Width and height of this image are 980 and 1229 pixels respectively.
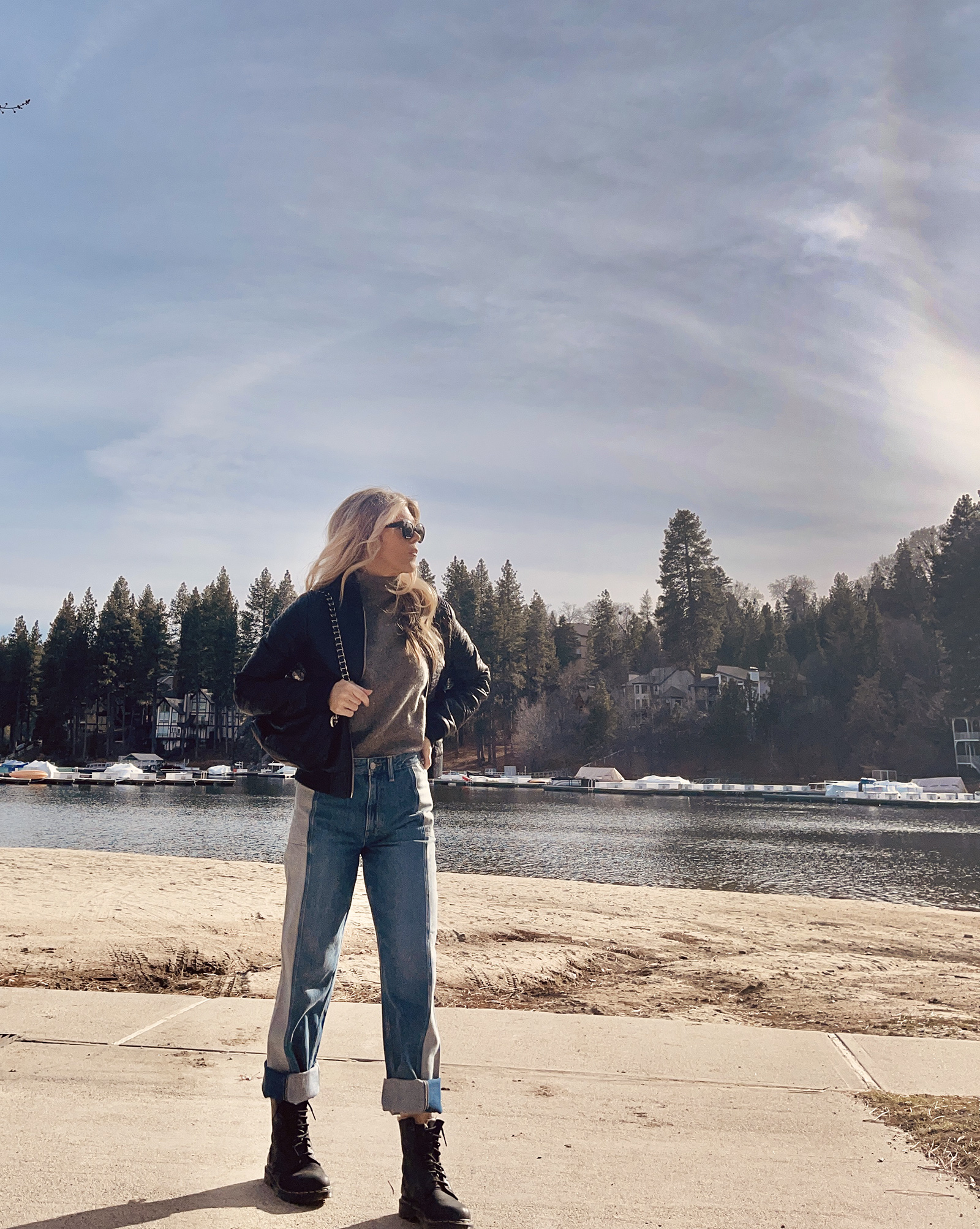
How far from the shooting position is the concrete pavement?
2.33 m

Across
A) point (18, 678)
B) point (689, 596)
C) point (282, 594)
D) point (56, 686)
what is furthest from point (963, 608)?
point (18, 678)

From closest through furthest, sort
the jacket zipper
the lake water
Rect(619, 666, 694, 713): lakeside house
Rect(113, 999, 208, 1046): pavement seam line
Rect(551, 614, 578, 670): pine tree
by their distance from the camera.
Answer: the jacket zipper
Rect(113, 999, 208, 1046): pavement seam line
the lake water
Rect(619, 666, 694, 713): lakeside house
Rect(551, 614, 578, 670): pine tree

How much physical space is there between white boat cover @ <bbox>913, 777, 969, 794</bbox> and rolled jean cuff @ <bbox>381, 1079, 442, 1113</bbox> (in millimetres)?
67649

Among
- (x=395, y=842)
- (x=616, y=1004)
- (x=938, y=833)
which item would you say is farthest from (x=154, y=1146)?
(x=938, y=833)

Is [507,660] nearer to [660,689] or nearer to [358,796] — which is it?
[660,689]

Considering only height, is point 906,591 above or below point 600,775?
above

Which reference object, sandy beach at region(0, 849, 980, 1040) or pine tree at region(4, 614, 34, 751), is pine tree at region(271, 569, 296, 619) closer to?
pine tree at region(4, 614, 34, 751)

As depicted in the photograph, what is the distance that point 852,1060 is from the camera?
3.63 m

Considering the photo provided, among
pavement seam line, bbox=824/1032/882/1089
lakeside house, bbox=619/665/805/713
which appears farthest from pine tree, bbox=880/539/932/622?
pavement seam line, bbox=824/1032/882/1089

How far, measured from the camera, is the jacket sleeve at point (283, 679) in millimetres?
2764

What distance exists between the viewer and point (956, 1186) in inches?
97.7

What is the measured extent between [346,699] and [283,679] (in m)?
0.24

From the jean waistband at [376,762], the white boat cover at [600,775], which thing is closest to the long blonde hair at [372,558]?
the jean waistband at [376,762]

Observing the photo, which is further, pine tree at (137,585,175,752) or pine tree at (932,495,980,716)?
pine tree at (137,585,175,752)
